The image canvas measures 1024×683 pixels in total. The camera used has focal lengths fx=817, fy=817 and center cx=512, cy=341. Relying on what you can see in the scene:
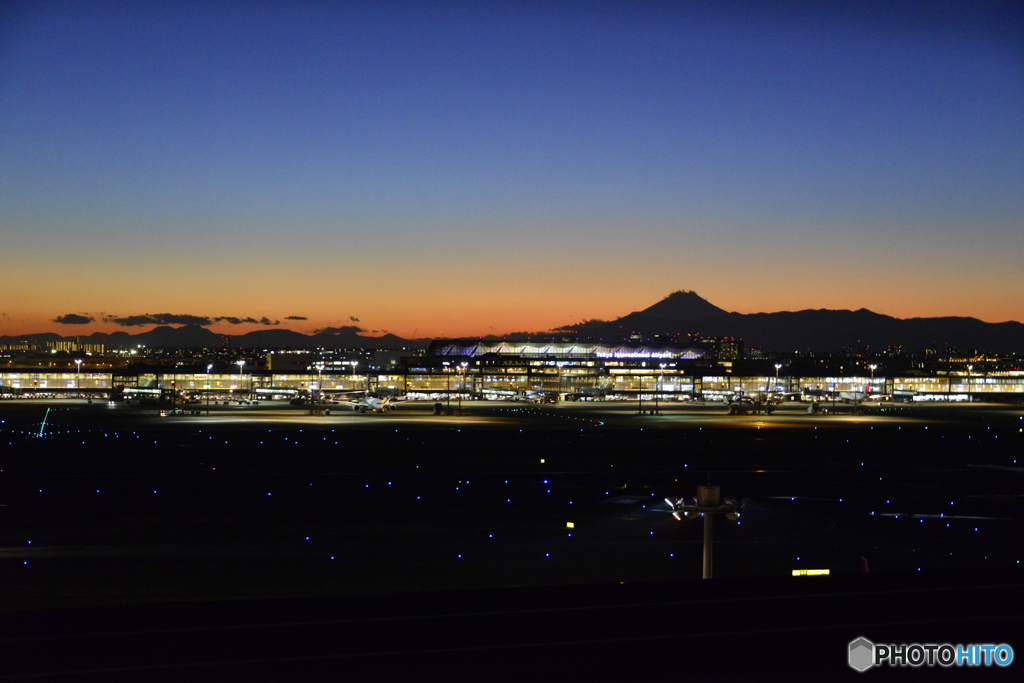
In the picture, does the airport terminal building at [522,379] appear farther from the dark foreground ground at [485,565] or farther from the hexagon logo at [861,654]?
the hexagon logo at [861,654]

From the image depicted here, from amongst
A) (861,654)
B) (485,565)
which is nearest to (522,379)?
(485,565)

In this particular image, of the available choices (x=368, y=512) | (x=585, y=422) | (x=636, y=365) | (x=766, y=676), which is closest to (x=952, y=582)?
(x=766, y=676)

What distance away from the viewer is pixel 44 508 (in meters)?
19.5

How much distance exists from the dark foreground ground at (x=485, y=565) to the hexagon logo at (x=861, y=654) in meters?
0.16

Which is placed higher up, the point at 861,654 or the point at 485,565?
the point at 861,654

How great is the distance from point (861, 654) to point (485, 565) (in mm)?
7092

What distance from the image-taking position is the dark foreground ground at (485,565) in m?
8.81

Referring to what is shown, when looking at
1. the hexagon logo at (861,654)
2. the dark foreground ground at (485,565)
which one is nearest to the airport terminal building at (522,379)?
the dark foreground ground at (485,565)

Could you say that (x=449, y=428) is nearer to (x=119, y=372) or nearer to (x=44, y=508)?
(x=44, y=508)

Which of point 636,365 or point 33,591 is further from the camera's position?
point 636,365

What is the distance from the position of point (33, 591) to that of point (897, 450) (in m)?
35.6

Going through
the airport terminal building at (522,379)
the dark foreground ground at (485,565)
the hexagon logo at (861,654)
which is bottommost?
the airport terminal building at (522,379)

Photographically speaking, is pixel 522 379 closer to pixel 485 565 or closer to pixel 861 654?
pixel 485 565

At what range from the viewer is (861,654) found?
28.7 feet
